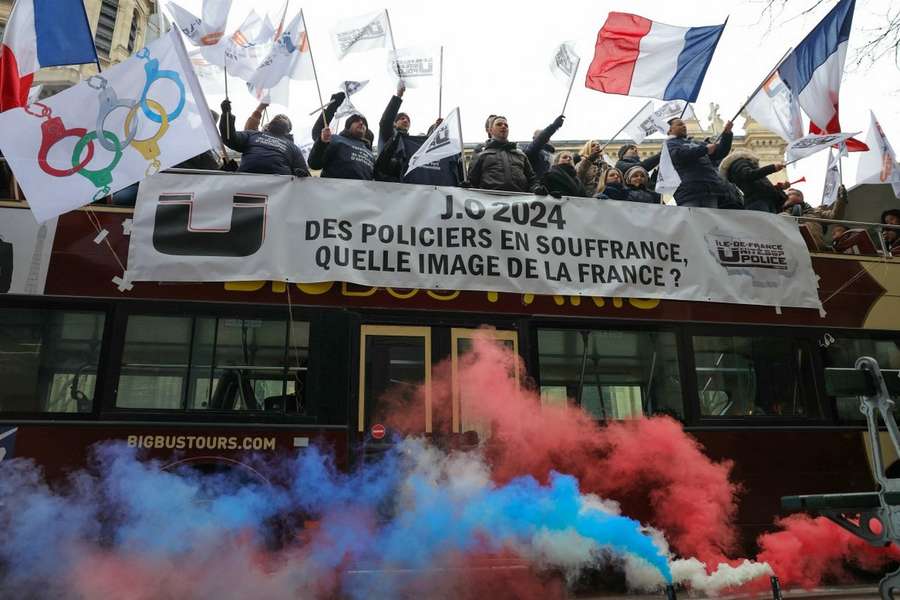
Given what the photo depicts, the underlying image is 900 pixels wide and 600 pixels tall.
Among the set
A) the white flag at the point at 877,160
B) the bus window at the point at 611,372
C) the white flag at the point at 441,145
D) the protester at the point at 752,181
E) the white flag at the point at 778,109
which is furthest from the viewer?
the white flag at the point at 877,160

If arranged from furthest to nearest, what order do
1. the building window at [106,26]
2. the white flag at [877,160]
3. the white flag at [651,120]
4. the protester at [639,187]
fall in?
the building window at [106,26], the white flag at [651,120], the white flag at [877,160], the protester at [639,187]

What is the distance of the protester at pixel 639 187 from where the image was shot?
7352 millimetres

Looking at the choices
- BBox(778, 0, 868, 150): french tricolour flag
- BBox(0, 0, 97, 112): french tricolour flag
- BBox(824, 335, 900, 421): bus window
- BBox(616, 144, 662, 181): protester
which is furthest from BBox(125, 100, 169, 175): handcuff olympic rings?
BBox(778, 0, 868, 150): french tricolour flag

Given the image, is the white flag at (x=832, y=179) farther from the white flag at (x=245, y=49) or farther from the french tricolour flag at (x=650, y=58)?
the white flag at (x=245, y=49)

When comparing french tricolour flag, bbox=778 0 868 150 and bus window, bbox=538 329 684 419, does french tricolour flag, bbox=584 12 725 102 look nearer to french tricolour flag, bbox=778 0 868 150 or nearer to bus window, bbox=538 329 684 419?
french tricolour flag, bbox=778 0 868 150

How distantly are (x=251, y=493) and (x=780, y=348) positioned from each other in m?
5.21

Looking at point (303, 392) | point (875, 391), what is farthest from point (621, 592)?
point (303, 392)

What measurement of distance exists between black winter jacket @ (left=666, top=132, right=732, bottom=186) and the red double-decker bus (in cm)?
162

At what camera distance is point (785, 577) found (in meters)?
5.66

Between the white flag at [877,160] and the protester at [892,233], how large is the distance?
1.51 ft

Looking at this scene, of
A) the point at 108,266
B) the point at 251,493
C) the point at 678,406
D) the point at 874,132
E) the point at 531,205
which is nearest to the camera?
the point at 251,493

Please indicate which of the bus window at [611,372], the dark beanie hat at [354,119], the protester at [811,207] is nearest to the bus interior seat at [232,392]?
the bus window at [611,372]

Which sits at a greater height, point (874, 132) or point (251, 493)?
point (874, 132)

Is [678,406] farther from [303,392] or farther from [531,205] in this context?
[303,392]
